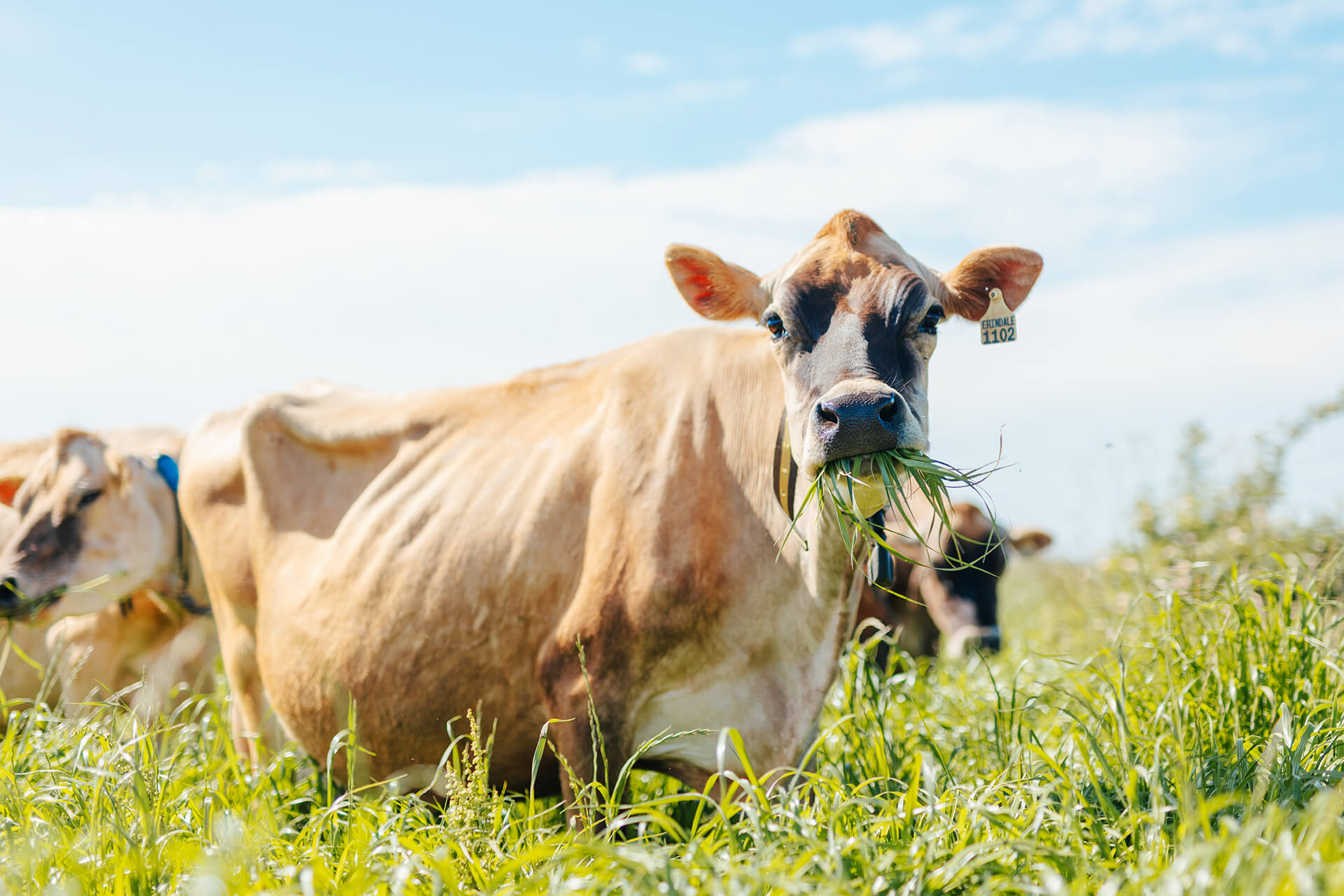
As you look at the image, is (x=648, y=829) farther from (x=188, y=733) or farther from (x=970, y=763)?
(x=188, y=733)

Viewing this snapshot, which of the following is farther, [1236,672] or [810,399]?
[1236,672]

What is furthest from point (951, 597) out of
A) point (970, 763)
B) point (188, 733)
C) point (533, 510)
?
point (188, 733)

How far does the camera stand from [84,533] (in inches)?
213

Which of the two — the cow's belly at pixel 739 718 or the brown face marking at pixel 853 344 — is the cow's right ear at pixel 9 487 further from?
the brown face marking at pixel 853 344

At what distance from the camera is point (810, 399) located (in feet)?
9.76

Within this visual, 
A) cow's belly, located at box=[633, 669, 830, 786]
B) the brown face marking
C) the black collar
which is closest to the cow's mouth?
cow's belly, located at box=[633, 669, 830, 786]

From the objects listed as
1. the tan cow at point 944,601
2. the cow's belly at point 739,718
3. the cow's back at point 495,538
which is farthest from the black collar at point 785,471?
the tan cow at point 944,601

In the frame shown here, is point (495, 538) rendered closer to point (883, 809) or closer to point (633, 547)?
point (633, 547)

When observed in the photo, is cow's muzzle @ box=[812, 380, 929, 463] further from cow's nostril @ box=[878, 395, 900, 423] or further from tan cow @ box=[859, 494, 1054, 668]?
tan cow @ box=[859, 494, 1054, 668]

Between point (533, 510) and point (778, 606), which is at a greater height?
point (533, 510)

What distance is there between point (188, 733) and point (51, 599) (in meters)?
1.85

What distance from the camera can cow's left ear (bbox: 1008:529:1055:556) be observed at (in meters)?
9.05

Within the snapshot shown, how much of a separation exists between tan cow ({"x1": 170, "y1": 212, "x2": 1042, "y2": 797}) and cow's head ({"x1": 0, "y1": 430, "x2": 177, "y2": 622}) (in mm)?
1516

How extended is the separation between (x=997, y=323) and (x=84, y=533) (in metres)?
4.47
